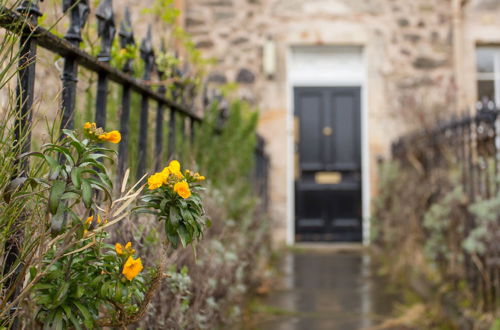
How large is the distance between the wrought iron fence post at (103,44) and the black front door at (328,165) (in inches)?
229

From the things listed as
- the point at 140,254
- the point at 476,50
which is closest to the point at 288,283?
the point at 140,254

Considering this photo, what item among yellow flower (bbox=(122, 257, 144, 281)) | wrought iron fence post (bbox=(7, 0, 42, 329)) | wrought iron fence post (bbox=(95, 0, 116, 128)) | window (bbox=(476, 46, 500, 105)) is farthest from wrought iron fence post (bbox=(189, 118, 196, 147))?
window (bbox=(476, 46, 500, 105))

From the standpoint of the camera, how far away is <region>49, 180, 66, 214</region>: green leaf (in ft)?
3.10

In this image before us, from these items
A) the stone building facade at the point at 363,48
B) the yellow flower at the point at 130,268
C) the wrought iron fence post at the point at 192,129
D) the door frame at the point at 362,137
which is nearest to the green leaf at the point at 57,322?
the yellow flower at the point at 130,268

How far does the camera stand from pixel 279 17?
737cm

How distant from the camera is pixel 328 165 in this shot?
7508mm

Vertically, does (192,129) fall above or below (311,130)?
below

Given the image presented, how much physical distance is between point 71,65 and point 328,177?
6.22 meters

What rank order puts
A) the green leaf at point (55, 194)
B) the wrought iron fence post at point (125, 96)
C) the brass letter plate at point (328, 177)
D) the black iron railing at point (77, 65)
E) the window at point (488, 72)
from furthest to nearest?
the brass letter plate at point (328, 177)
the window at point (488, 72)
the wrought iron fence post at point (125, 96)
the black iron railing at point (77, 65)
the green leaf at point (55, 194)

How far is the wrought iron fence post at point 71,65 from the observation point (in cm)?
150

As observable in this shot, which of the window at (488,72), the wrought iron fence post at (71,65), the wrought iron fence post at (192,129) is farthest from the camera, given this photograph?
the window at (488,72)

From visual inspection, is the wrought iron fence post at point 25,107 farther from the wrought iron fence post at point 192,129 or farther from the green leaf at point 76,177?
the wrought iron fence post at point 192,129

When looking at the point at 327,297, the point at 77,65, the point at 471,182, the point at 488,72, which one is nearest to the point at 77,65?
the point at 77,65

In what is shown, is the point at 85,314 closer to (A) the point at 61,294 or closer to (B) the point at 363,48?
(A) the point at 61,294
